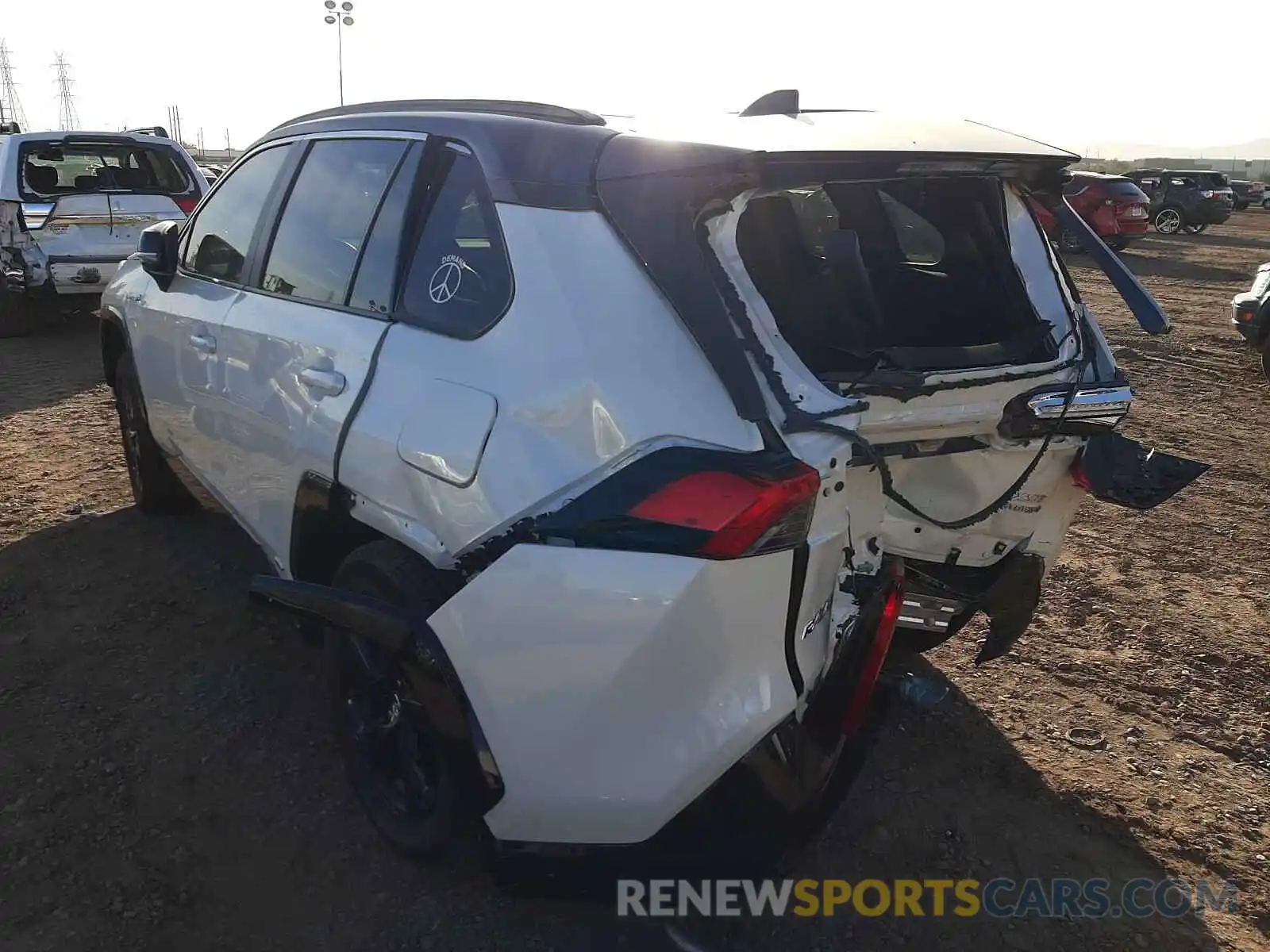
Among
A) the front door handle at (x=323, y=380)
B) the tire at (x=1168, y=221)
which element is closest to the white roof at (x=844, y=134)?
the front door handle at (x=323, y=380)

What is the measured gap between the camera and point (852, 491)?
82.8 inches

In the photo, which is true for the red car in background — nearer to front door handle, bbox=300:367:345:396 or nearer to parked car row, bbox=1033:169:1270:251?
parked car row, bbox=1033:169:1270:251

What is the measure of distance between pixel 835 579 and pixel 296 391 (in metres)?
1.61

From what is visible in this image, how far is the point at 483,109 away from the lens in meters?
2.53

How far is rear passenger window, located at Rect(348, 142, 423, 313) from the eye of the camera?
255cm

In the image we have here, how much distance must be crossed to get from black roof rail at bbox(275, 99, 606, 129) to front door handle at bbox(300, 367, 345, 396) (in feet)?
2.53

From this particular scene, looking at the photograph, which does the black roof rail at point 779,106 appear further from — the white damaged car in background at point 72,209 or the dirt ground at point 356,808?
the white damaged car in background at point 72,209

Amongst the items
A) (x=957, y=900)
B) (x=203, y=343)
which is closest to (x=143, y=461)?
(x=203, y=343)

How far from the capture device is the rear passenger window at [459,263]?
220cm

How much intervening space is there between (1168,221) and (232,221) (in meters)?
27.9

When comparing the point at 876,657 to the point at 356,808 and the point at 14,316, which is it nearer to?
the point at 356,808

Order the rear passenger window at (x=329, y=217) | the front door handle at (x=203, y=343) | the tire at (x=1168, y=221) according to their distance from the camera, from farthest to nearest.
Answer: the tire at (x=1168, y=221)
the front door handle at (x=203, y=343)
the rear passenger window at (x=329, y=217)

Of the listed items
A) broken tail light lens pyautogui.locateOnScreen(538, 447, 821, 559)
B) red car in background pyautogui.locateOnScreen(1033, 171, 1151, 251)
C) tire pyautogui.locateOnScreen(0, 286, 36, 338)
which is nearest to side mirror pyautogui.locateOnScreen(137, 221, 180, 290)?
broken tail light lens pyautogui.locateOnScreen(538, 447, 821, 559)

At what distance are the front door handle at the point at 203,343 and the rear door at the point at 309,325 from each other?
0.22ft
